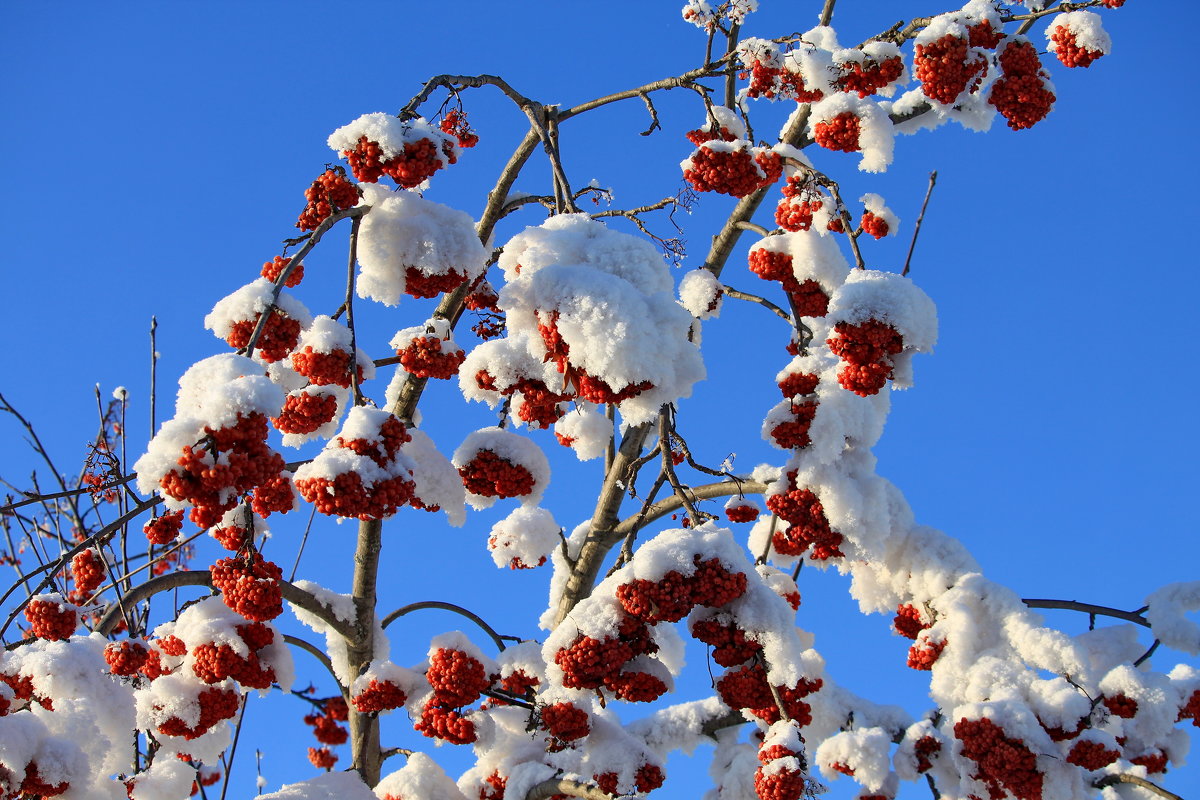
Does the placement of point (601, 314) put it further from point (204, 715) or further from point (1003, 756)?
point (1003, 756)

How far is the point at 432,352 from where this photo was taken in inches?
147

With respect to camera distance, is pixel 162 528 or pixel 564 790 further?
pixel 162 528

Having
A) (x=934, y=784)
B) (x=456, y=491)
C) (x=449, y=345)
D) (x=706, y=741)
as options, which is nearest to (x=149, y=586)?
(x=456, y=491)

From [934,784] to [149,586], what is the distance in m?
4.81

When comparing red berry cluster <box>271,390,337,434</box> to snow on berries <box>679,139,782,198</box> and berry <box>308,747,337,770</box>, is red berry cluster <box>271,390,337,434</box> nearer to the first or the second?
snow on berries <box>679,139,782,198</box>

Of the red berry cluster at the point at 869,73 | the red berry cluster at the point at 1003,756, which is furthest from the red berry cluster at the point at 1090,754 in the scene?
the red berry cluster at the point at 869,73

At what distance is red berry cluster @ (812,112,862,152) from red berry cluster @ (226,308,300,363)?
2812 mm

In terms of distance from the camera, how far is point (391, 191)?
3.89 m

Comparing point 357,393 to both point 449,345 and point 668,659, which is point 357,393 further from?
point 668,659

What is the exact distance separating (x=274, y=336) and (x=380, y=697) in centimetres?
195

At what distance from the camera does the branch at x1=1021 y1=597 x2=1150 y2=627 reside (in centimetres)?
574

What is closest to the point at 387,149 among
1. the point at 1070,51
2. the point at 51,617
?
the point at 51,617

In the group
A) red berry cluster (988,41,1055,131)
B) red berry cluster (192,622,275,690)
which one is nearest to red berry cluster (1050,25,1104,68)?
red berry cluster (988,41,1055,131)

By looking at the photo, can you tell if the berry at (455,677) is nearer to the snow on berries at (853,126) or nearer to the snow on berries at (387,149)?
the snow on berries at (387,149)
